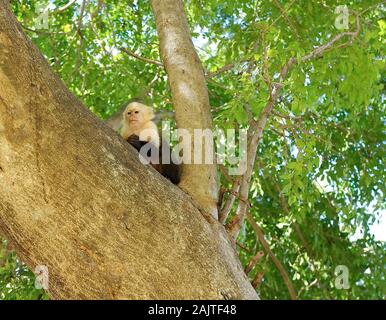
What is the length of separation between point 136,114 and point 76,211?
8.53ft

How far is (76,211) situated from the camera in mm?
2104

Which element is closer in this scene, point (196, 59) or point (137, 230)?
point (137, 230)

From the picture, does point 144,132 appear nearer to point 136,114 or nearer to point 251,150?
point 136,114

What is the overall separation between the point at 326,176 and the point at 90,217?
160 inches

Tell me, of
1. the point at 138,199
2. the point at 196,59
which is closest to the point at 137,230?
the point at 138,199

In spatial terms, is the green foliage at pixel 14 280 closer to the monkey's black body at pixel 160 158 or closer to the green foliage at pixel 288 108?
the green foliage at pixel 288 108

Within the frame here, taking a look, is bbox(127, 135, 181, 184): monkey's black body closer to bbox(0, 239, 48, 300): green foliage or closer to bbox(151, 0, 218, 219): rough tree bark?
bbox(151, 0, 218, 219): rough tree bark

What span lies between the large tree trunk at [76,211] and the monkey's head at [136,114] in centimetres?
239

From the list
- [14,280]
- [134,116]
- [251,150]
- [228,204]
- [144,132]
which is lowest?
[14,280]

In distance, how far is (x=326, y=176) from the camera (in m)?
5.85

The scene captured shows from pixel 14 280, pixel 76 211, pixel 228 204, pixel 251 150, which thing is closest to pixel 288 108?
pixel 251 150

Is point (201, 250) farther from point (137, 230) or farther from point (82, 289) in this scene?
point (82, 289)

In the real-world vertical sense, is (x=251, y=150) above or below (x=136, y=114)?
below

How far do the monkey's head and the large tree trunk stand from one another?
2.39m
